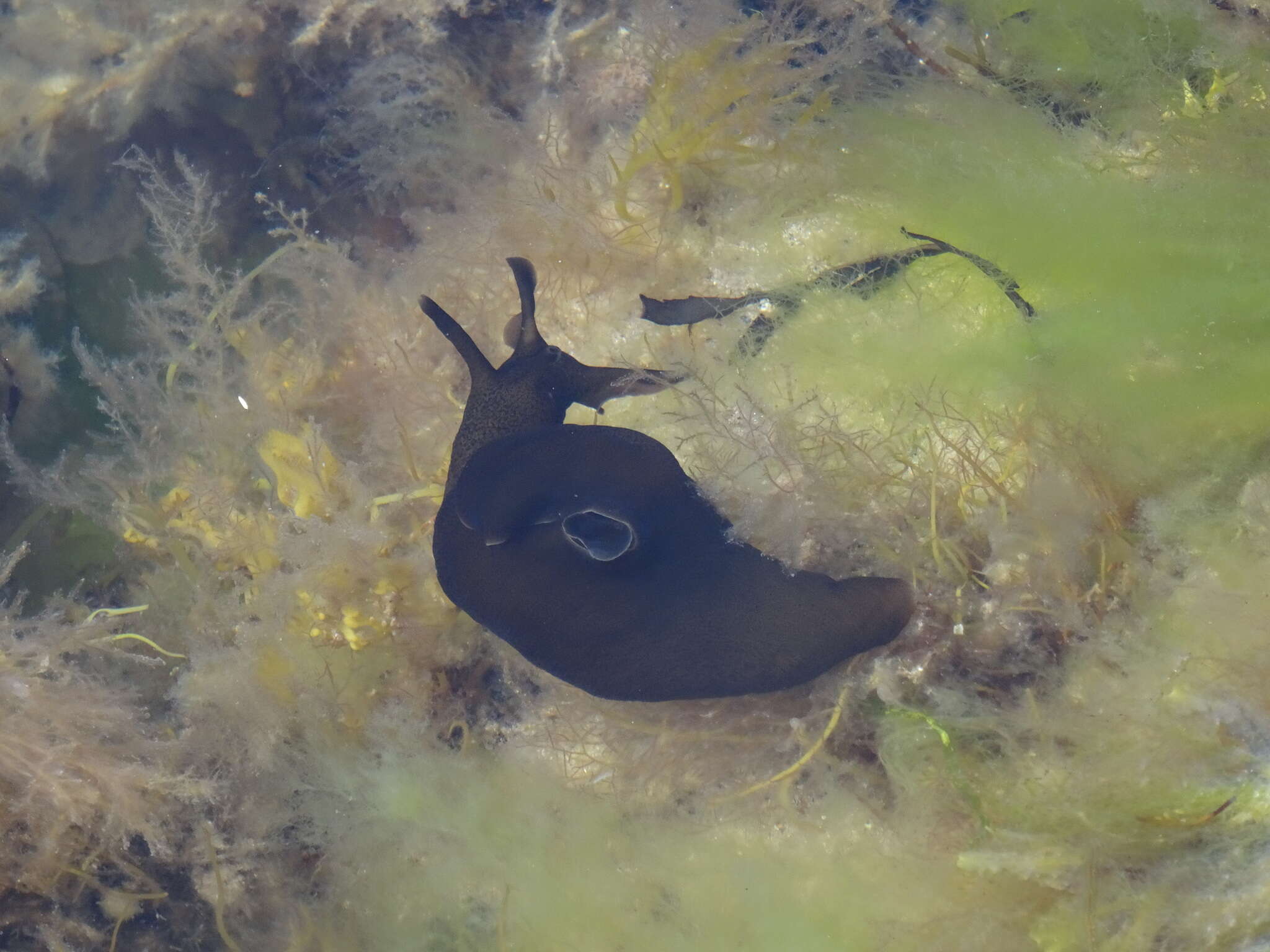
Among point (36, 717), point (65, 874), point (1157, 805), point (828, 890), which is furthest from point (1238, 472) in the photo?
point (65, 874)

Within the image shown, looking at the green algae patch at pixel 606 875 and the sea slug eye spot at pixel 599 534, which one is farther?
the sea slug eye spot at pixel 599 534

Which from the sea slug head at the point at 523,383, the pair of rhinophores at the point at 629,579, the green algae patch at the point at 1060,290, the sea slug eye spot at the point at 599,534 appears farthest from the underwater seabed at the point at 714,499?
the sea slug eye spot at the point at 599,534

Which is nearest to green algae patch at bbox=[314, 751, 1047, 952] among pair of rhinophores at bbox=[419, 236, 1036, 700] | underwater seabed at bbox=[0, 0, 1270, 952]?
underwater seabed at bbox=[0, 0, 1270, 952]

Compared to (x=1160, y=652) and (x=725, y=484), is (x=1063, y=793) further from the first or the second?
(x=725, y=484)

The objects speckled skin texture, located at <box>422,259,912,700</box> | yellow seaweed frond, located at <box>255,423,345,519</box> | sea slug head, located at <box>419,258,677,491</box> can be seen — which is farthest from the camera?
yellow seaweed frond, located at <box>255,423,345,519</box>

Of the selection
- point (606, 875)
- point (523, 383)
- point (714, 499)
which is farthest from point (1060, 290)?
point (606, 875)

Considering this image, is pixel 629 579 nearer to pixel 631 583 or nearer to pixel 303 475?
pixel 631 583

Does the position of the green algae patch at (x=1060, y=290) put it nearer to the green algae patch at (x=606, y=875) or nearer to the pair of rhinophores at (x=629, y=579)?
the pair of rhinophores at (x=629, y=579)

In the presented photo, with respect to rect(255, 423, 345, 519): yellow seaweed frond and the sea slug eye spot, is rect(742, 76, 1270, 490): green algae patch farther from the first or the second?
rect(255, 423, 345, 519): yellow seaweed frond

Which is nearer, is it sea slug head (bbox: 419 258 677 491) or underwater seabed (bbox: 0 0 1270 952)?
underwater seabed (bbox: 0 0 1270 952)
